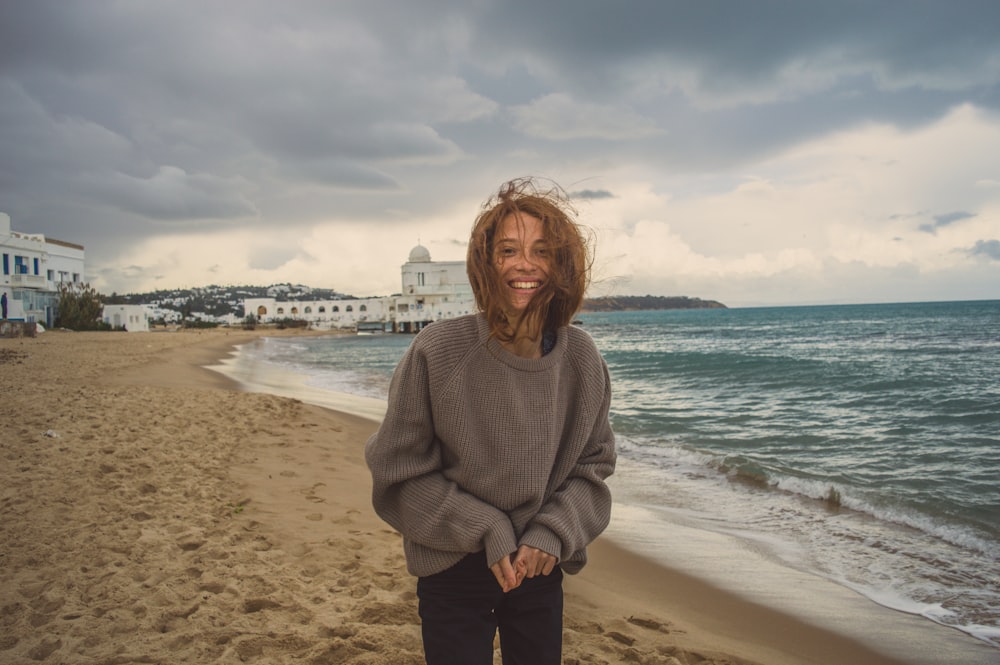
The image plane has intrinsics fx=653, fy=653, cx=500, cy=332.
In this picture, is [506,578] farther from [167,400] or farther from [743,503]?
[167,400]

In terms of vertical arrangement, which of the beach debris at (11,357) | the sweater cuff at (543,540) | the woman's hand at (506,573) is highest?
the sweater cuff at (543,540)

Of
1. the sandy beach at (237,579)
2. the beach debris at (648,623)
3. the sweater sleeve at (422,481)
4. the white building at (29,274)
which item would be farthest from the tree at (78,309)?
the sweater sleeve at (422,481)

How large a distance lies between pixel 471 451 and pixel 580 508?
0.35 meters

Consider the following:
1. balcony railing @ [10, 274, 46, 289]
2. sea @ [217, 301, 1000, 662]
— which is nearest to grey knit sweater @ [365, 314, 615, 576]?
sea @ [217, 301, 1000, 662]

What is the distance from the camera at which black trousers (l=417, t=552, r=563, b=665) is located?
5.22 ft

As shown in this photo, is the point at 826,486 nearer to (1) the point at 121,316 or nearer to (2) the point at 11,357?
(2) the point at 11,357

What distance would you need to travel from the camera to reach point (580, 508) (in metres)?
1.71

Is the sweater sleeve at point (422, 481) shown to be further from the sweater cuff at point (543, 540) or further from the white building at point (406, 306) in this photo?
the white building at point (406, 306)

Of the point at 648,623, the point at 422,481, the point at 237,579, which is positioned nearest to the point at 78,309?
the point at 237,579

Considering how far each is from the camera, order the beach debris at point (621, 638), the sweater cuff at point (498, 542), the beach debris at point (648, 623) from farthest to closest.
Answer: the beach debris at point (648, 623), the beach debris at point (621, 638), the sweater cuff at point (498, 542)

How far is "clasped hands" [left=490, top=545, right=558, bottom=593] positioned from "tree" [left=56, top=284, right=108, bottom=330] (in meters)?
45.1

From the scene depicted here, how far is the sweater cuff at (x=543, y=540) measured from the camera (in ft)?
5.16

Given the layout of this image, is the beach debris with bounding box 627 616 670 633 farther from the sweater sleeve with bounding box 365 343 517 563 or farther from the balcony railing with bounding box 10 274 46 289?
the balcony railing with bounding box 10 274 46 289

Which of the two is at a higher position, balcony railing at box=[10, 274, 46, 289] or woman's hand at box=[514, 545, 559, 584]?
balcony railing at box=[10, 274, 46, 289]
